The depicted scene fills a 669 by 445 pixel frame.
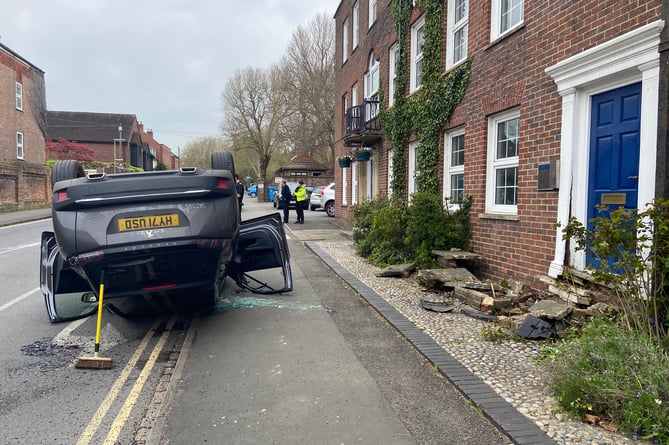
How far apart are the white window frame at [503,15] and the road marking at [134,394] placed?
22.4ft

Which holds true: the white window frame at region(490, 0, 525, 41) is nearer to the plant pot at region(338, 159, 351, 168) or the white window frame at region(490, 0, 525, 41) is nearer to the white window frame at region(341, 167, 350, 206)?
the plant pot at region(338, 159, 351, 168)

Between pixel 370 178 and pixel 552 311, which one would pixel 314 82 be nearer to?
pixel 370 178

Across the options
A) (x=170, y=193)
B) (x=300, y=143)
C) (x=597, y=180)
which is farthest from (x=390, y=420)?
(x=300, y=143)

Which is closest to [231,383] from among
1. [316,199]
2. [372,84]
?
[372,84]

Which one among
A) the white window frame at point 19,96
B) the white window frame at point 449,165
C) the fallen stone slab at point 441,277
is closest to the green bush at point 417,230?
the white window frame at point 449,165

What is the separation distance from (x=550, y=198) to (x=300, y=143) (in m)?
Answer: 43.2

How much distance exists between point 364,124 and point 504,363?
11.5 metres

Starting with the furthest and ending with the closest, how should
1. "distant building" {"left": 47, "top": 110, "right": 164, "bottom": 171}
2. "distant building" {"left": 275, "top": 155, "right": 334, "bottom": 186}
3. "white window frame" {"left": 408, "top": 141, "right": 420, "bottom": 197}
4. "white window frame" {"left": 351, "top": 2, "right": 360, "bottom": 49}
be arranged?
"distant building" {"left": 47, "top": 110, "right": 164, "bottom": 171}, "distant building" {"left": 275, "top": 155, "right": 334, "bottom": 186}, "white window frame" {"left": 351, "top": 2, "right": 360, "bottom": 49}, "white window frame" {"left": 408, "top": 141, "right": 420, "bottom": 197}

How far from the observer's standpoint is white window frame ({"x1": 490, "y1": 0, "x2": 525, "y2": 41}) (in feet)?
25.3

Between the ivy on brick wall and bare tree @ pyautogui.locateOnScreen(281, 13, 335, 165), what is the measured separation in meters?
31.7

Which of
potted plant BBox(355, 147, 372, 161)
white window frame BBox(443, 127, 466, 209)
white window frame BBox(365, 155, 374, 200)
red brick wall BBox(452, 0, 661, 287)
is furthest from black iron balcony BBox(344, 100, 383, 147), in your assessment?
Result: red brick wall BBox(452, 0, 661, 287)

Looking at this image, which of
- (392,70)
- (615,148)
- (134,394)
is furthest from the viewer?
(392,70)

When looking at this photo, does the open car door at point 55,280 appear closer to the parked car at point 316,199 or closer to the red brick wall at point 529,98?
the red brick wall at point 529,98

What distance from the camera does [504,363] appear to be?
14.4 ft
